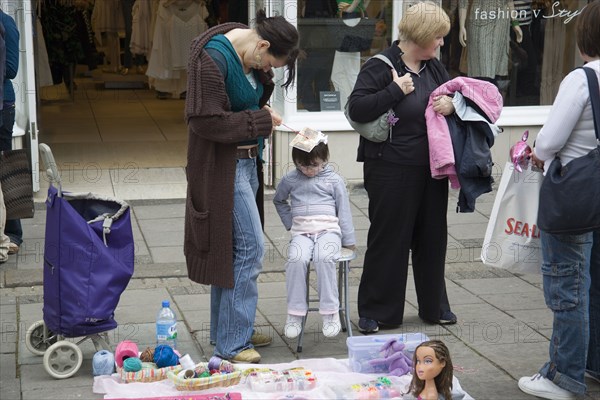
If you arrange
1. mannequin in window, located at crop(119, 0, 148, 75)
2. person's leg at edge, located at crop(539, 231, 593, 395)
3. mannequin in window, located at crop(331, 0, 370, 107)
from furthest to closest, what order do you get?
mannequin in window, located at crop(119, 0, 148, 75), mannequin in window, located at crop(331, 0, 370, 107), person's leg at edge, located at crop(539, 231, 593, 395)

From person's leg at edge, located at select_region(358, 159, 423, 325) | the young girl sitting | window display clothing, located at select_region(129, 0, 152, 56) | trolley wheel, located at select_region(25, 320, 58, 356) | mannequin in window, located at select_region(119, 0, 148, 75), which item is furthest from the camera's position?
mannequin in window, located at select_region(119, 0, 148, 75)

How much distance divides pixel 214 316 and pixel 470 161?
5.41 feet

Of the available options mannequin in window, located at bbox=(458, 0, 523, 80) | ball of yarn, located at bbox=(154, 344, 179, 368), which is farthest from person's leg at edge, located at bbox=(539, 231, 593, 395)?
mannequin in window, located at bbox=(458, 0, 523, 80)

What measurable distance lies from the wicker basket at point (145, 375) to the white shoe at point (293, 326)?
0.77 meters

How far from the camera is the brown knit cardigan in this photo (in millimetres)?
4914

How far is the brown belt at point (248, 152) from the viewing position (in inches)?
204

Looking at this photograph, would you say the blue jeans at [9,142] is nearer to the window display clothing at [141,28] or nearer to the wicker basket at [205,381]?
the wicker basket at [205,381]

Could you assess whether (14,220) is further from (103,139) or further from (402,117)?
(103,139)

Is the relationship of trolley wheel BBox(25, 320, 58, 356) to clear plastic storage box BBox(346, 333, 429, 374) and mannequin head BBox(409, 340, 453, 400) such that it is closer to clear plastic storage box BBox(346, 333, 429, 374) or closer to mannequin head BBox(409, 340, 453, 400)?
clear plastic storage box BBox(346, 333, 429, 374)

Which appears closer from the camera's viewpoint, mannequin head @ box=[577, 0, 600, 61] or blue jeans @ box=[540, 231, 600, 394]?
mannequin head @ box=[577, 0, 600, 61]

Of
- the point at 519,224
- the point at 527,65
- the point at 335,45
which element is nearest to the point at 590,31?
the point at 519,224

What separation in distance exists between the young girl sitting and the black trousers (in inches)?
10.6

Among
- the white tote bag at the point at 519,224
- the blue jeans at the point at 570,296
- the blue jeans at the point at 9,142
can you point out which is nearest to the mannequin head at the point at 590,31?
the white tote bag at the point at 519,224

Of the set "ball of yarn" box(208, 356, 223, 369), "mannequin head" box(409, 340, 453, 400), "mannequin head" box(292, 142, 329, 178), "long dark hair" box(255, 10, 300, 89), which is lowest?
"ball of yarn" box(208, 356, 223, 369)
